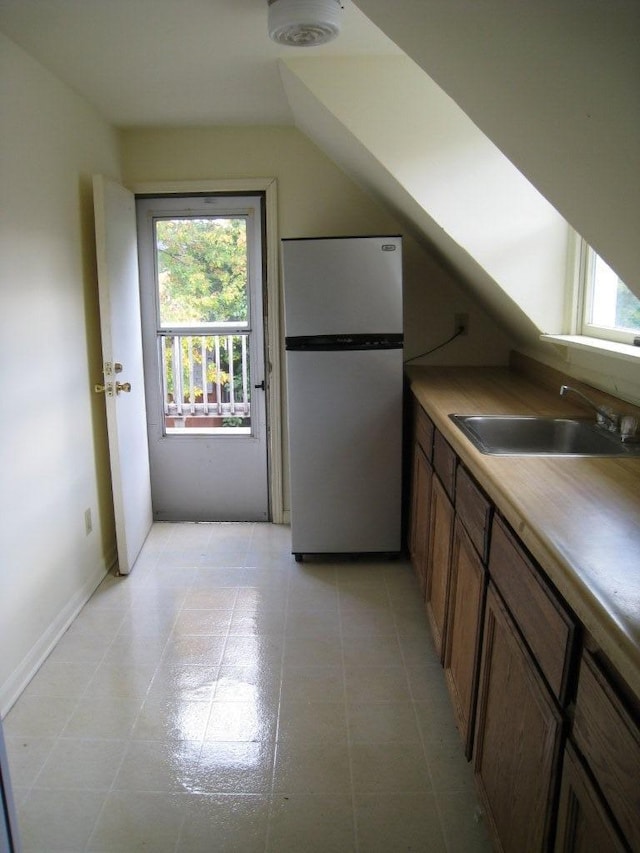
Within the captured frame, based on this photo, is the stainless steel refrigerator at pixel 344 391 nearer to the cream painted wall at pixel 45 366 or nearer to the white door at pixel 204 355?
the white door at pixel 204 355

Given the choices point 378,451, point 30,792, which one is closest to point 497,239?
point 378,451

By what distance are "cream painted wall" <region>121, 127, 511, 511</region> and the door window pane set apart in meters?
0.25

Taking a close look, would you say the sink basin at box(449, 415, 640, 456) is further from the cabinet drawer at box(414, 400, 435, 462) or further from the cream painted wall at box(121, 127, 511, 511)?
the cream painted wall at box(121, 127, 511, 511)

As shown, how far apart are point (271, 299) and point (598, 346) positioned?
1951mm

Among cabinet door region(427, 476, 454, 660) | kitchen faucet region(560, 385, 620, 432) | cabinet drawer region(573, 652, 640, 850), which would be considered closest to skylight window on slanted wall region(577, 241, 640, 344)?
kitchen faucet region(560, 385, 620, 432)

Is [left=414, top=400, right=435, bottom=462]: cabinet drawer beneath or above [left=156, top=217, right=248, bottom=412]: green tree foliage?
beneath

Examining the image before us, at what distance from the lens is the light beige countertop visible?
0.94 metres

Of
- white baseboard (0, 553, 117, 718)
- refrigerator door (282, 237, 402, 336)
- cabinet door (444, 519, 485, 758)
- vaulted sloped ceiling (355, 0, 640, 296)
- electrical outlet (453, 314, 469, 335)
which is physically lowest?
white baseboard (0, 553, 117, 718)

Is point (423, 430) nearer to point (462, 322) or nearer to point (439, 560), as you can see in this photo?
point (439, 560)

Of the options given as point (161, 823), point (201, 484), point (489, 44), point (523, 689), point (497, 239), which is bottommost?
point (161, 823)

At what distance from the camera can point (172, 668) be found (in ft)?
7.71

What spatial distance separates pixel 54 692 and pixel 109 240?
6.30ft

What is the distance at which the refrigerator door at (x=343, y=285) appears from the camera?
113 inches

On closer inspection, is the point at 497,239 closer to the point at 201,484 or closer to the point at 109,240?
the point at 109,240
